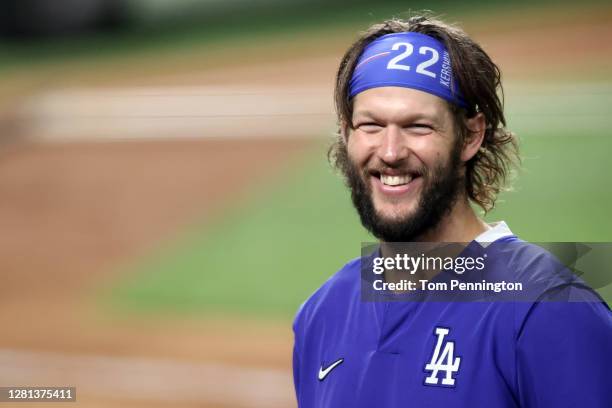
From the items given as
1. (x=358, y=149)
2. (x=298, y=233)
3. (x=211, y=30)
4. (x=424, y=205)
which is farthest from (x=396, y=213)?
(x=211, y=30)

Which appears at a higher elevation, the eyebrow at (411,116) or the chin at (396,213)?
the eyebrow at (411,116)

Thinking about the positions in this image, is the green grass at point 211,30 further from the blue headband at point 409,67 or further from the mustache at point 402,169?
the mustache at point 402,169

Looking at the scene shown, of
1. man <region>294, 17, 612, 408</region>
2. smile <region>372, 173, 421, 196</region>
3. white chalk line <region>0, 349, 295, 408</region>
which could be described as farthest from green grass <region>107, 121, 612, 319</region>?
smile <region>372, 173, 421, 196</region>

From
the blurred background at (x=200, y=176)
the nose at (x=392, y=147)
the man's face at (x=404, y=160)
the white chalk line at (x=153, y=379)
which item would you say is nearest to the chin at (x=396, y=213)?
the man's face at (x=404, y=160)

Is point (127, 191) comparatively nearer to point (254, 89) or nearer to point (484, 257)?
point (254, 89)

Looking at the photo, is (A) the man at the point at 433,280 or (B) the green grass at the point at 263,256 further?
(B) the green grass at the point at 263,256

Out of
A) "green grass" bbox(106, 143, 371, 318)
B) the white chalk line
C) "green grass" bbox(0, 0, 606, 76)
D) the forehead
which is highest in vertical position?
"green grass" bbox(0, 0, 606, 76)

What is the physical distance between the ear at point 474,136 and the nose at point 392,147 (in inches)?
9.0

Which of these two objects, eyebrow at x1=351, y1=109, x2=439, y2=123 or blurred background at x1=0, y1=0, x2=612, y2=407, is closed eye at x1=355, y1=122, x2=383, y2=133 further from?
blurred background at x1=0, y1=0, x2=612, y2=407

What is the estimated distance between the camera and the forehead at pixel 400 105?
7.48ft

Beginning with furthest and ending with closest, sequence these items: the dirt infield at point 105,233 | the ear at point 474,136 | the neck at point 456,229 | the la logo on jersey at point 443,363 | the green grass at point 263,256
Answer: the green grass at point 263,256
the dirt infield at point 105,233
the ear at point 474,136
the neck at point 456,229
the la logo on jersey at point 443,363

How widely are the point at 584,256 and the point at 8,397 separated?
5.06 meters

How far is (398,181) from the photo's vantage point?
2.28m

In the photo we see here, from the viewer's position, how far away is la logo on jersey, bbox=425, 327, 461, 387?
2.12 meters
